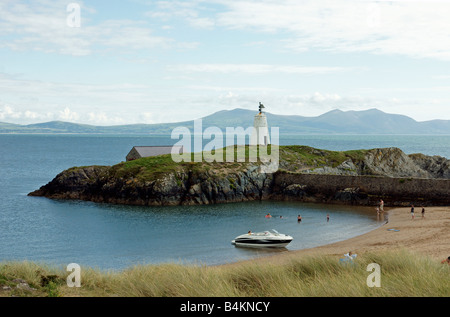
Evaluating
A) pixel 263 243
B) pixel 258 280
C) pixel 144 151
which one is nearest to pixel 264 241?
pixel 263 243

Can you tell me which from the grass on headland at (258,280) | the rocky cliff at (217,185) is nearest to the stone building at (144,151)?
the rocky cliff at (217,185)

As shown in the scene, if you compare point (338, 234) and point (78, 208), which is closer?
point (338, 234)

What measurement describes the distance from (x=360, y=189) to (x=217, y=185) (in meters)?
17.6

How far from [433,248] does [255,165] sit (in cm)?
3413

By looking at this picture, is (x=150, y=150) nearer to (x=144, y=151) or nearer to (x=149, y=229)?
(x=144, y=151)

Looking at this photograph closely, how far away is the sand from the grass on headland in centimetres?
1084

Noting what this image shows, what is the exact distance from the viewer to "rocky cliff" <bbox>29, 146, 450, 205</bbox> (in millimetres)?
52781

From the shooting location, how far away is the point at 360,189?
53938 mm

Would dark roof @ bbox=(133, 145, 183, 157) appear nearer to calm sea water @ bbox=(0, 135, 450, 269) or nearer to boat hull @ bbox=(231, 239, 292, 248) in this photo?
calm sea water @ bbox=(0, 135, 450, 269)

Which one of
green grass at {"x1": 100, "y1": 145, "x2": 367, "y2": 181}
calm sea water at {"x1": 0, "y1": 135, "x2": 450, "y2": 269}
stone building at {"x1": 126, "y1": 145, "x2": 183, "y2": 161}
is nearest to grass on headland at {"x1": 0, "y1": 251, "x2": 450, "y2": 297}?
calm sea water at {"x1": 0, "y1": 135, "x2": 450, "y2": 269}
